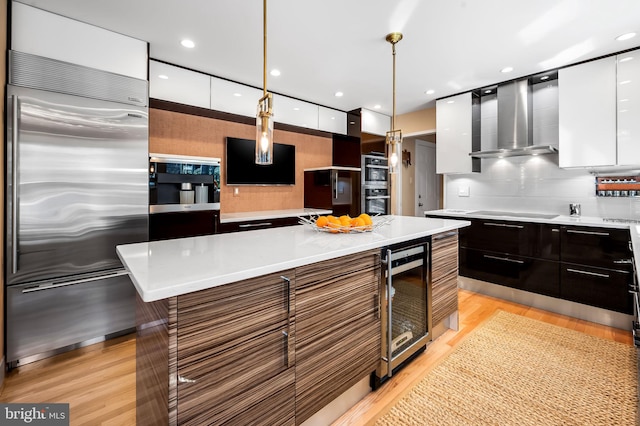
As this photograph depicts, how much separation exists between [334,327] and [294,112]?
328cm

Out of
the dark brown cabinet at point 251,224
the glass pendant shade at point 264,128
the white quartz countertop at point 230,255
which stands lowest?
the white quartz countertop at point 230,255

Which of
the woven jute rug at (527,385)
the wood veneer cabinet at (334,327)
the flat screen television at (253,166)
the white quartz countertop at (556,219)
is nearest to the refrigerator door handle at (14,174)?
the flat screen television at (253,166)

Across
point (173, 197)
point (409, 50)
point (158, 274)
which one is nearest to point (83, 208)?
point (173, 197)

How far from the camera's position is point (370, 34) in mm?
2582

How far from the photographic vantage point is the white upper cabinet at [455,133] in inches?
153

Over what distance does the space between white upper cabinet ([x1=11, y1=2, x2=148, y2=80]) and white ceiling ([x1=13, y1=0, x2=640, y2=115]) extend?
0.22 ft

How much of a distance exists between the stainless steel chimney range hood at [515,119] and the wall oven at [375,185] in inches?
63.9

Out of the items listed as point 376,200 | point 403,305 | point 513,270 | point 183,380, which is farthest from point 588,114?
point 183,380

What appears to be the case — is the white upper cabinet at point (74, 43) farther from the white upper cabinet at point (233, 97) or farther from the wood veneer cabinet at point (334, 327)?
the wood veneer cabinet at point (334, 327)

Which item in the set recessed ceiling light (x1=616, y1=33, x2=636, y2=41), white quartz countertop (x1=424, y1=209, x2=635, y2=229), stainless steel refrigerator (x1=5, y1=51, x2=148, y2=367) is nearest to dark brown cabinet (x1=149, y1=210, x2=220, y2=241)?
stainless steel refrigerator (x1=5, y1=51, x2=148, y2=367)

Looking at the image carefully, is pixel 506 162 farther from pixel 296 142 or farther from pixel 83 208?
pixel 83 208

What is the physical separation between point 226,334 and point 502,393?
171cm

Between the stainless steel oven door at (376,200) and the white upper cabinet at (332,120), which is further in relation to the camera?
the stainless steel oven door at (376,200)

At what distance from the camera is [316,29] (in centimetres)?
Result: 251
